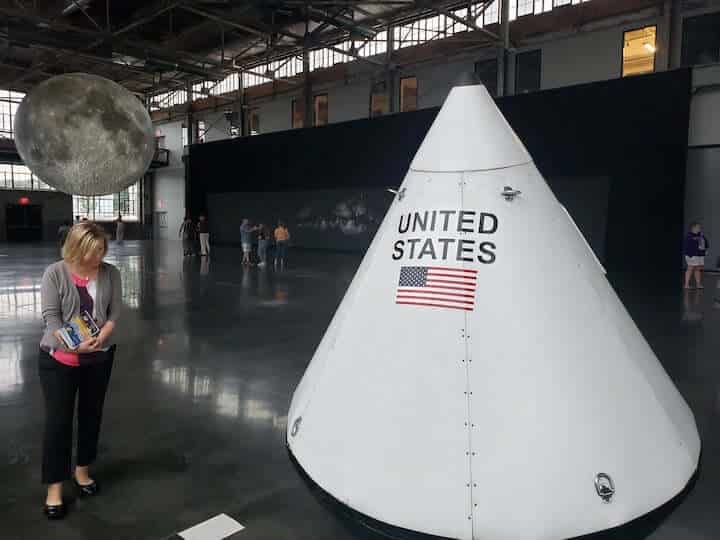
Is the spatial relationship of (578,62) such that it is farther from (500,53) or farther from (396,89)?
(396,89)

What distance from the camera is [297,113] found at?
85.6ft

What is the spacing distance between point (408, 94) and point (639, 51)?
867 centimetres

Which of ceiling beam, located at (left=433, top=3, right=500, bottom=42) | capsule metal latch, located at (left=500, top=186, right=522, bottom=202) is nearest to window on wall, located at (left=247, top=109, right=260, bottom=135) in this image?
ceiling beam, located at (left=433, top=3, right=500, bottom=42)

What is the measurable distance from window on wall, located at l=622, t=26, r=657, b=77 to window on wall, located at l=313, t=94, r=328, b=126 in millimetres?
12917

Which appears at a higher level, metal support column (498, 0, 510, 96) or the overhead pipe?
the overhead pipe

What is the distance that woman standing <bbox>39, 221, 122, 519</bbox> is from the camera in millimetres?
2561

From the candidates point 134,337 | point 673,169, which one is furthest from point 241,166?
point 134,337

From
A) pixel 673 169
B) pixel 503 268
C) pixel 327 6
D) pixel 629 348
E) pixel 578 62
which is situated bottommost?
pixel 629 348

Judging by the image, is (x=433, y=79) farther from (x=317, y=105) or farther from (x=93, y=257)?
(x=93, y=257)

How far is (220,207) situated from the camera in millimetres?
27453

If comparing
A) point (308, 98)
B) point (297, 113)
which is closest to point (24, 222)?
point (297, 113)

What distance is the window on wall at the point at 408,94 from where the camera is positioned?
2142cm

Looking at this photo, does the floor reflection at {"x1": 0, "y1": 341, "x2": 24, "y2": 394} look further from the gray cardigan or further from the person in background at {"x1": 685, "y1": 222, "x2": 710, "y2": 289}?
the person in background at {"x1": 685, "y1": 222, "x2": 710, "y2": 289}

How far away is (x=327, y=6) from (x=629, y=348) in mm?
18003
